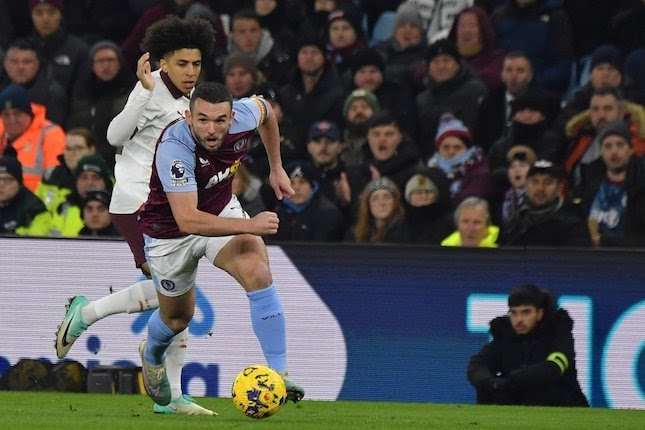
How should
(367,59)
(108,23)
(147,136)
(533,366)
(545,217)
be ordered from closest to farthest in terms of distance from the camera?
(147,136) < (533,366) < (545,217) < (367,59) < (108,23)

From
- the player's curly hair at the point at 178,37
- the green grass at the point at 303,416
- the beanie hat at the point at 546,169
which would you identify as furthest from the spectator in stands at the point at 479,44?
the player's curly hair at the point at 178,37

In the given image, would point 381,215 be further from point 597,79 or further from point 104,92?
point 104,92

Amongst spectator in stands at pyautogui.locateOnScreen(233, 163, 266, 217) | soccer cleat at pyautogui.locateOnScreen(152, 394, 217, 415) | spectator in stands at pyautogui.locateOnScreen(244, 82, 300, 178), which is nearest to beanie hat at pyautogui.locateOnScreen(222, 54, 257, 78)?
spectator in stands at pyautogui.locateOnScreen(244, 82, 300, 178)

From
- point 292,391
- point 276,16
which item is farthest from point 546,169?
point 276,16

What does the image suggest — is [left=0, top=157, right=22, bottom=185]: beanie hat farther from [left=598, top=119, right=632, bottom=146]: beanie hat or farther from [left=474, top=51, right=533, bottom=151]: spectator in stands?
[left=598, top=119, right=632, bottom=146]: beanie hat

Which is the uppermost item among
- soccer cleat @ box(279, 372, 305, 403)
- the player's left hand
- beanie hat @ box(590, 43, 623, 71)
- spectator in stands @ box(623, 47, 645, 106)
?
beanie hat @ box(590, 43, 623, 71)

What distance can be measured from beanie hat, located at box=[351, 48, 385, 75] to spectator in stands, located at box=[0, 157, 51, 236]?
3405mm

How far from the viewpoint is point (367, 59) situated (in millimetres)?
15836

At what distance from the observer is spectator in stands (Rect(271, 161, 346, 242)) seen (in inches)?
560

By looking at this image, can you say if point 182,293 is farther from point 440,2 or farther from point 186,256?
point 440,2

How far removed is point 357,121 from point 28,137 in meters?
3.42

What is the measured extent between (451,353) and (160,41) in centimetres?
365

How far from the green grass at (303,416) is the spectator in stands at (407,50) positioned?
4843 mm

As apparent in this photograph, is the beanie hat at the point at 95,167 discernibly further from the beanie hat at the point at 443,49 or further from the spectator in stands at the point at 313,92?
the beanie hat at the point at 443,49
